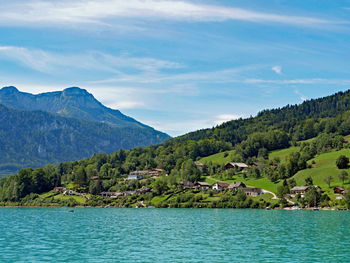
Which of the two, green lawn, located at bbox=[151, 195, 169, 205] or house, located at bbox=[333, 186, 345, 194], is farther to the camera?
green lawn, located at bbox=[151, 195, 169, 205]

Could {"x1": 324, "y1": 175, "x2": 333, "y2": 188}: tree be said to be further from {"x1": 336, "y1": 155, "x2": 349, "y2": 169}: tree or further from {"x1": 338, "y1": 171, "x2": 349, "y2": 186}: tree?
{"x1": 336, "y1": 155, "x2": 349, "y2": 169}: tree

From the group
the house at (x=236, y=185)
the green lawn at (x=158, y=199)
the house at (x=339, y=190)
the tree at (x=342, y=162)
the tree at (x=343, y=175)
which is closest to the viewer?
the house at (x=339, y=190)

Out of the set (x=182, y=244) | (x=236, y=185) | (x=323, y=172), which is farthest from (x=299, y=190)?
(x=182, y=244)

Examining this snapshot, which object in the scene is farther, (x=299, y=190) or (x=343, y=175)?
(x=299, y=190)

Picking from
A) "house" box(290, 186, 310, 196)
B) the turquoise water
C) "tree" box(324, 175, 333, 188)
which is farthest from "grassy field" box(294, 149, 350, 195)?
the turquoise water

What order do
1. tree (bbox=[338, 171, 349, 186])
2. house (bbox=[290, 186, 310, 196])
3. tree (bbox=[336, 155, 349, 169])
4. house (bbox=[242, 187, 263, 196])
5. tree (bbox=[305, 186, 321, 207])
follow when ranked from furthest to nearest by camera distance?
house (bbox=[242, 187, 263, 196]) < tree (bbox=[336, 155, 349, 169]) < house (bbox=[290, 186, 310, 196]) < tree (bbox=[338, 171, 349, 186]) < tree (bbox=[305, 186, 321, 207])

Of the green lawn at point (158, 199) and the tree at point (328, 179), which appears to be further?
the green lawn at point (158, 199)

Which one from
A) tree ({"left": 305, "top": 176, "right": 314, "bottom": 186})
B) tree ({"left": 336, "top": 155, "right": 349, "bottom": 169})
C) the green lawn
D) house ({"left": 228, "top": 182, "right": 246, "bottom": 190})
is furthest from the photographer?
house ({"left": 228, "top": 182, "right": 246, "bottom": 190})

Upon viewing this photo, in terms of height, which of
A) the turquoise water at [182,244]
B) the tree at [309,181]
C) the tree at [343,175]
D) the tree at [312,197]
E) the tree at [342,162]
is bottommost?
the turquoise water at [182,244]

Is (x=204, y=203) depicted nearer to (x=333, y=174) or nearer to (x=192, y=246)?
(x=333, y=174)

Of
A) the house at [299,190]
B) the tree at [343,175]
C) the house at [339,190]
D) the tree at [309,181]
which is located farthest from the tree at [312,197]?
the tree at [343,175]

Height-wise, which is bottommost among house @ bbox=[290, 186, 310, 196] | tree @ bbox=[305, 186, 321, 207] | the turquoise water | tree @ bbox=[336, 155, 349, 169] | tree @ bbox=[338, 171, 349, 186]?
the turquoise water

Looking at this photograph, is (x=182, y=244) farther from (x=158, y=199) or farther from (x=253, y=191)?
(x=158, y=199)

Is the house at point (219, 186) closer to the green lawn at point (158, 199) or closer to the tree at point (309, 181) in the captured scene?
the green lawn at point (158, 199)
